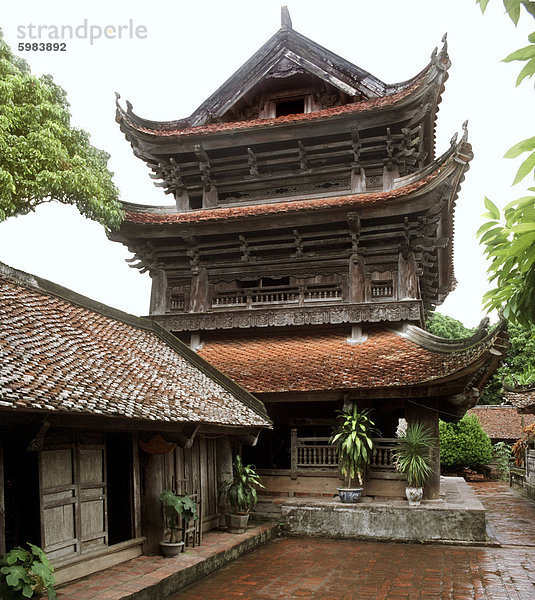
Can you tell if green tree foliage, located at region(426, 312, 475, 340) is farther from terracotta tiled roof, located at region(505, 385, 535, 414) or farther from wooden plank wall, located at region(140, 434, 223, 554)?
wooden plank wall, located at region(140, 434, 223, 554)

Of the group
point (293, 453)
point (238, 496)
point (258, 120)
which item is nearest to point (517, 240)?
point (238, 496)

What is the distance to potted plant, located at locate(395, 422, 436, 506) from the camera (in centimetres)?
1100

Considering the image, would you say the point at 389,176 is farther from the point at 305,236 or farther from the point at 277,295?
the point at 277,295

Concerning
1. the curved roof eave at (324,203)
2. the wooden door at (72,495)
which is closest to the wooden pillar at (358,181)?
the curved roof eave at (324,203)

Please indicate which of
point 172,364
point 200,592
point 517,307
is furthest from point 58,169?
point 517,307

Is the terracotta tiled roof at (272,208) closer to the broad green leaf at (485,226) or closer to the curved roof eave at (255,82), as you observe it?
the curved roof eave at (255,82)

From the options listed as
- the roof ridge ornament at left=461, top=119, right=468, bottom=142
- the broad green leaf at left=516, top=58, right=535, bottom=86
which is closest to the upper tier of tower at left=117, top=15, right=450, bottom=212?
the roof ridge ornament at left=461, top=119, right=468, bottom=142

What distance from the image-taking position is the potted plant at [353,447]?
11.2m

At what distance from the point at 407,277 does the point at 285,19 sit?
311 inches

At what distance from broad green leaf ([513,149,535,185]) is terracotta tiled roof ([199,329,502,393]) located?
337 inches

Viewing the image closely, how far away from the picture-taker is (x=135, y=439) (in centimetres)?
871

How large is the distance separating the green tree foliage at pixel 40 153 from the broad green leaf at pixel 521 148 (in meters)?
12.4

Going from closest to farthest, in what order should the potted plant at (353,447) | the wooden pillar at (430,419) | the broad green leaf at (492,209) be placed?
the broad green leaf at (492,209) < the potted plant at (353,447) < the wooden pillar at (430,419)

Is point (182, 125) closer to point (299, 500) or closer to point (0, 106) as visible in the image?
point (0, 106)
